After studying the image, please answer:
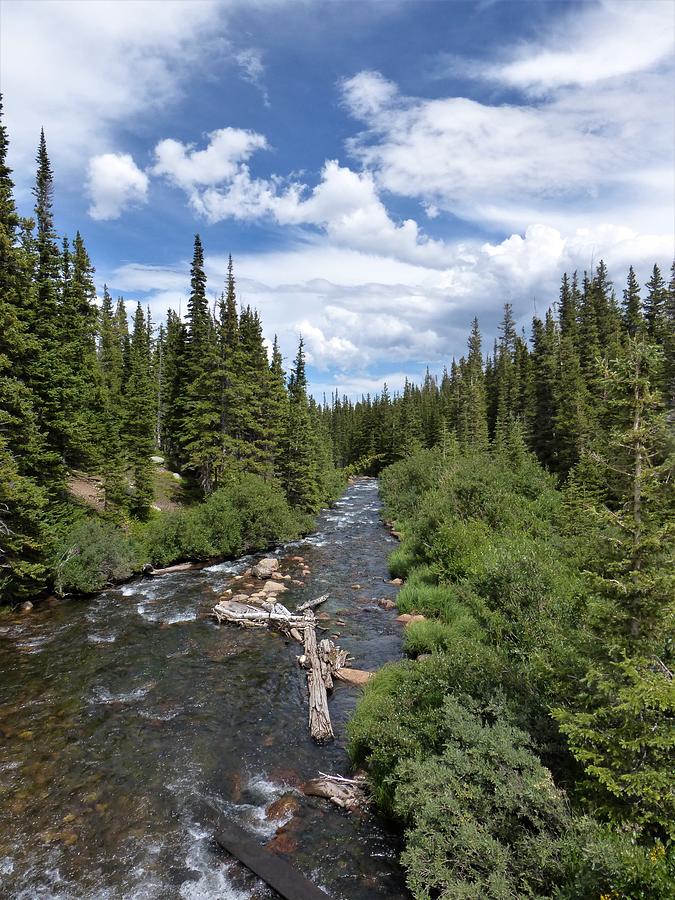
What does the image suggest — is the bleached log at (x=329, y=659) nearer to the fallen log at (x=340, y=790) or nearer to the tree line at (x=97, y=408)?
the fallen log at (x=340, y=790)

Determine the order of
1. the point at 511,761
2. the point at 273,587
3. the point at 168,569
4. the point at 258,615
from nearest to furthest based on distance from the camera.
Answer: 1. the point at 511,761
2. the point at 258,615
3. the point at 273,587
4. the point at 168,569

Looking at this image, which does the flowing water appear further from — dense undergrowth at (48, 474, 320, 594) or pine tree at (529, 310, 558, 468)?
pine tree at (529, 310, 558, 468)

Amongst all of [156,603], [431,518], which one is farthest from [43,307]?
[431,518]

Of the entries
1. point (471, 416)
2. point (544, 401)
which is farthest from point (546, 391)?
point (471, 416)

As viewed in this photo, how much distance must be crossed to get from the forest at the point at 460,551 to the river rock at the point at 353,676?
63.7 inches

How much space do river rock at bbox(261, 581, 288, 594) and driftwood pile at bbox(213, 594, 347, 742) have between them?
1.40 metres

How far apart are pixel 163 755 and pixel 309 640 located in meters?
5.85

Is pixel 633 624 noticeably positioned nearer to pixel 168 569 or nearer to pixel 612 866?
pixel 612 866

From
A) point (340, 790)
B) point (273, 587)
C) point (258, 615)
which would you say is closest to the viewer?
point (340, 790)

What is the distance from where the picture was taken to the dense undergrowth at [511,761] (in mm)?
5730

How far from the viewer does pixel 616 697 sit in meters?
6.37

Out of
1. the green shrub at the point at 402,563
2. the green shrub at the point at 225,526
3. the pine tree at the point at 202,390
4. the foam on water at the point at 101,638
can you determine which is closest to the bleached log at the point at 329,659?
the foam on water at the point at 101,638

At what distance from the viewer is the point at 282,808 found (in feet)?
30.3

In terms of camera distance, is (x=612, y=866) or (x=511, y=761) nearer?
(x=612, y=866)
